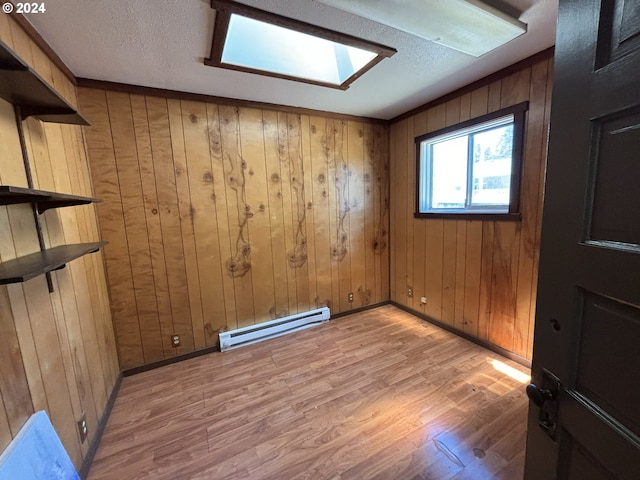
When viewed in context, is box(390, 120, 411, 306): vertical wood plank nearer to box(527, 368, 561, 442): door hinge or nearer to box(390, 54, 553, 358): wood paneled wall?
box(390, 54, 553, 358): wood paneled wall

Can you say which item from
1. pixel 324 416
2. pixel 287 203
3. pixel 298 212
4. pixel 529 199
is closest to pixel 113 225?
pixel 287 203

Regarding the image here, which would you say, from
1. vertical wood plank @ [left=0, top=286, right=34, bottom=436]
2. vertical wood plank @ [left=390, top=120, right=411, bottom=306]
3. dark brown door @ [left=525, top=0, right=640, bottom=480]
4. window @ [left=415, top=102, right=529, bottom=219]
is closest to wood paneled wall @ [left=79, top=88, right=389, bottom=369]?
vertical wood plank @ [left=390, top=120, right=411, bottom=306]

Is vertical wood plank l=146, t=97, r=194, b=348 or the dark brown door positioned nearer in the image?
the dark brown door

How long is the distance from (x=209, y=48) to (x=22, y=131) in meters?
1.09

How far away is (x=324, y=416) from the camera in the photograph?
5.57ft

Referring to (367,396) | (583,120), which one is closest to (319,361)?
(367,396)

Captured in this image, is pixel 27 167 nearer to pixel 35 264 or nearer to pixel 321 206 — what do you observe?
pixel 35 264

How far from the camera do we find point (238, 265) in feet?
8.52

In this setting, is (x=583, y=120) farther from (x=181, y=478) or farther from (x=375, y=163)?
(x=375, y=163)

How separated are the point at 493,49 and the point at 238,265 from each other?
265 centimetres

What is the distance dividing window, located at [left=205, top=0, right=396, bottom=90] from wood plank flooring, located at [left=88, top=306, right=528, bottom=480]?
7.81 feet

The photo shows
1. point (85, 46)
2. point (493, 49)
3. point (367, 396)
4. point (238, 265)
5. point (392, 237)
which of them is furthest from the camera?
point (392, 237)

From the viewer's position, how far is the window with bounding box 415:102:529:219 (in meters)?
2.07

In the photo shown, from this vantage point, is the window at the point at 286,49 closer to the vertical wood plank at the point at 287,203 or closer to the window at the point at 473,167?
the vertical wood plank at the point at 287,203
